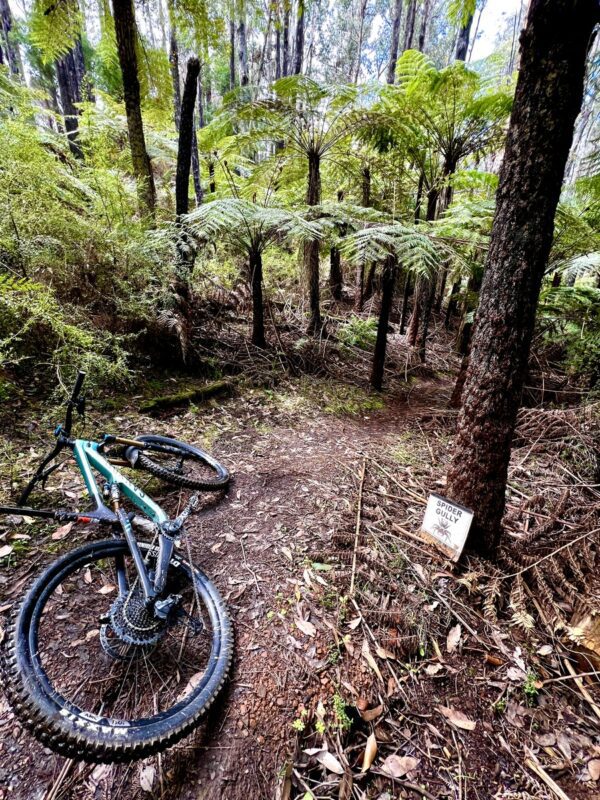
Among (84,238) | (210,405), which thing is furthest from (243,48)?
(210,405)

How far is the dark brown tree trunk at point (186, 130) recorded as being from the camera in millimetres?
4102

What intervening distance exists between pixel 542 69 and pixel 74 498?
376 cm

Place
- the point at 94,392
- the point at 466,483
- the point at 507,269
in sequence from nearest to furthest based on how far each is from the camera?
the point at 507,269 → the point at 466,483 → the point at 94,392

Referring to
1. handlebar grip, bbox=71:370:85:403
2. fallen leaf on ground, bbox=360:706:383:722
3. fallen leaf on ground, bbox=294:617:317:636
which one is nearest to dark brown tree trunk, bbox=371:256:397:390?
handlebar grip, bbox=71:370:85:403

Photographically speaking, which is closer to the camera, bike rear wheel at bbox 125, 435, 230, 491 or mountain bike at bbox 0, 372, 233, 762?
mountain bike at bbox 0, 372, 233, 762

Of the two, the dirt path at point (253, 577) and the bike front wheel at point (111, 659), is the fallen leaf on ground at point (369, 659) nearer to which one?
the dirt path at point (253, 577)

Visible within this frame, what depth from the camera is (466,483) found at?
94.2 inches

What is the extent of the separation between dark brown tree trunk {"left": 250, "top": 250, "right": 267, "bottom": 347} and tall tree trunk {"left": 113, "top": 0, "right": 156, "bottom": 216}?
4.85 feet

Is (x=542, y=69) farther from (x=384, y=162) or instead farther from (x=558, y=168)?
(x=384, y=162)

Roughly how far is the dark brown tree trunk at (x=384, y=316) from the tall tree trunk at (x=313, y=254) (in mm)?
1164

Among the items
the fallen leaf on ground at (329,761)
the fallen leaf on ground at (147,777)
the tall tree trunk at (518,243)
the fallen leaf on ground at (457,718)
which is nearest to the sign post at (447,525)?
the tall tree trunk at (518,243)

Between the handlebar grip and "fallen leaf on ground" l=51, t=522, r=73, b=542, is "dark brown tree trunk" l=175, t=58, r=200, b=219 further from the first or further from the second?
"fallen leaf on ground" l=51, t=522, r=73, b=542

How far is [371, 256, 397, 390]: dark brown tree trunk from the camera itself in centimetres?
483

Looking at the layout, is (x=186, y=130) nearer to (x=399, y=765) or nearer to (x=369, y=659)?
(x=369, y=659)
